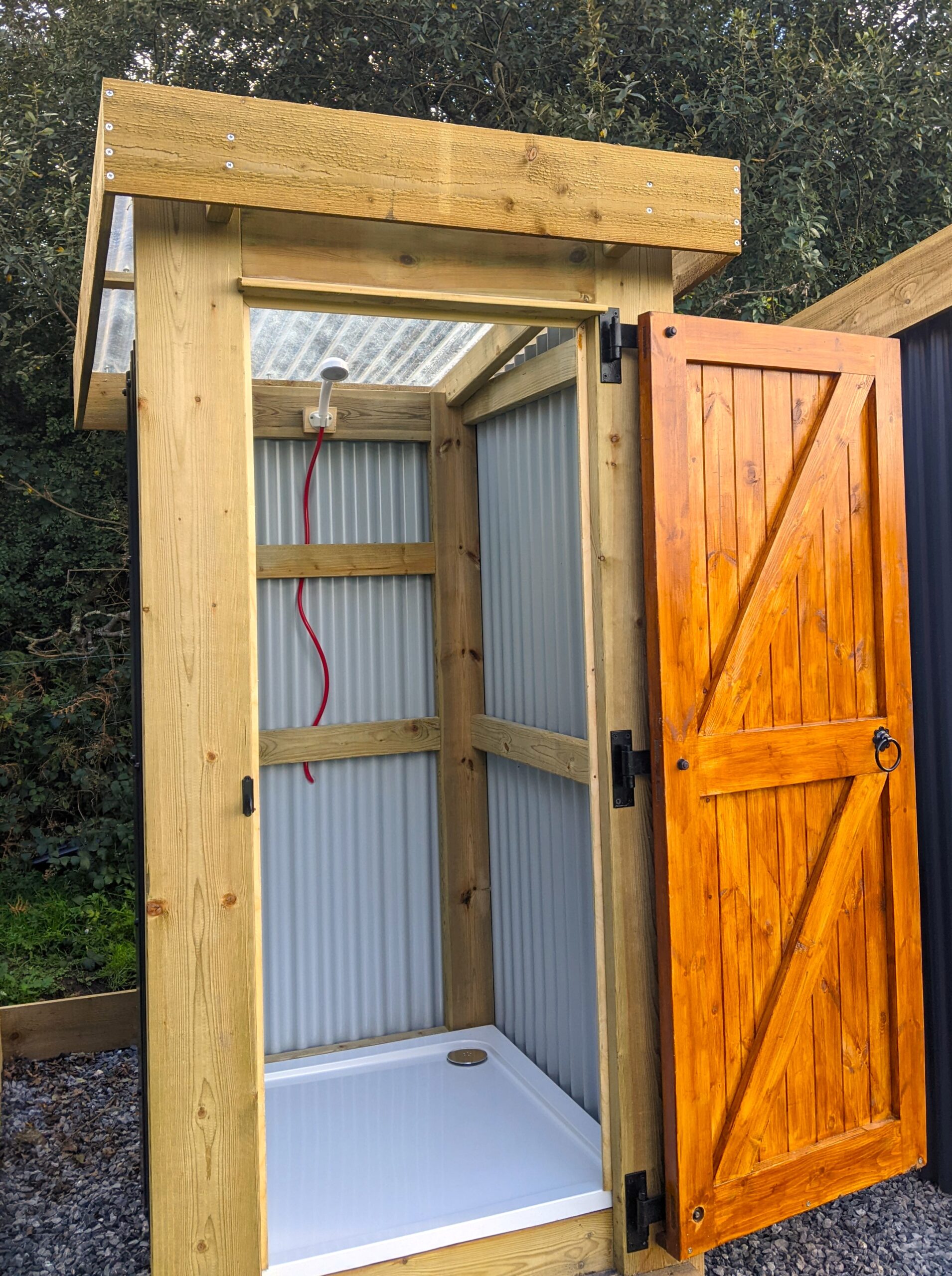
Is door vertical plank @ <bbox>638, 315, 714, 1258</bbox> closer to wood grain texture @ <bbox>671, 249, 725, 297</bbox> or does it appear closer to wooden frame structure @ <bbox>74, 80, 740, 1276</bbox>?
wooden frame structure @ <bbox>74, 80, 740, 1276</bbox>

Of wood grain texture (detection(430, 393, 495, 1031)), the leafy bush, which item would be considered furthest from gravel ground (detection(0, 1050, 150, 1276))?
the leafy bush

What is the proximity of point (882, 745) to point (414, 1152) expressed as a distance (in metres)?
1.79

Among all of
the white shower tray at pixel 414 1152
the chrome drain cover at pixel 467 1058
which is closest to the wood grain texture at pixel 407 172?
the white shower tray at pixel 414 1152

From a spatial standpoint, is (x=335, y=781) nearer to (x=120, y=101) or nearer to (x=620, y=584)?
(x=620, y=584)

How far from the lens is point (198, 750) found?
203 centimetres

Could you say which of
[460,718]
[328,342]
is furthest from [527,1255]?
[328,342]

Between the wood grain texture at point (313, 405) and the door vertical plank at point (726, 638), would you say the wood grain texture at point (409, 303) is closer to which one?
the door vertical plank at point (726, 638)

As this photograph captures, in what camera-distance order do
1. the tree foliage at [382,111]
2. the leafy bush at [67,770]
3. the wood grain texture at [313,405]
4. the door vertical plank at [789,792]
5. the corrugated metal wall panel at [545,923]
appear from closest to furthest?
the door vertical plank at [789,792]
the corrugated metal wall panel at [545,923]
the wood grain texture at [313,405]
the leafy bush at [67,770]
the tree foliage at [382,111]

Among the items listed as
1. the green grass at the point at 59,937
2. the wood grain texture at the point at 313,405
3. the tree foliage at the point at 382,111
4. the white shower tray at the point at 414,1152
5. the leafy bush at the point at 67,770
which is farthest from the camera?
the tree foliage at the point at 382,111

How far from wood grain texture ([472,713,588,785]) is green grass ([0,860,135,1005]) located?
92.7 inches

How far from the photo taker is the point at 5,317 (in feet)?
18.8

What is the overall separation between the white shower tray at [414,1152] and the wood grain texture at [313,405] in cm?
234

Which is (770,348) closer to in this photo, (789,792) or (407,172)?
(407,172)

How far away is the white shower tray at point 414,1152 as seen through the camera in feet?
7.66
